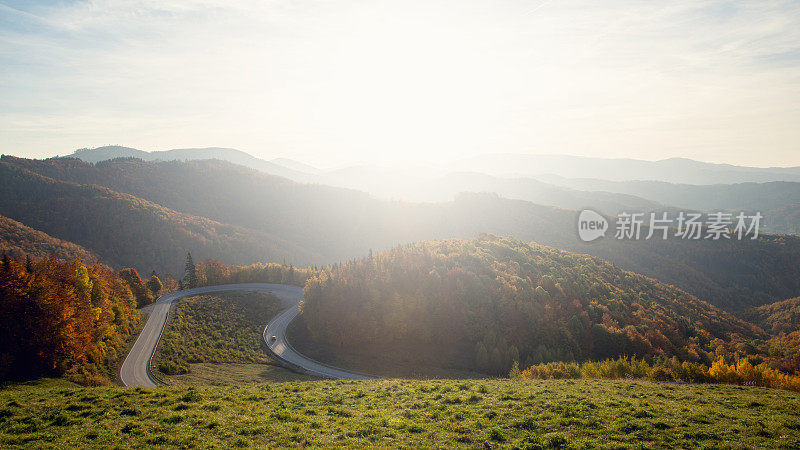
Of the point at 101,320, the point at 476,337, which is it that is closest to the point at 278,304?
the point at 101,320

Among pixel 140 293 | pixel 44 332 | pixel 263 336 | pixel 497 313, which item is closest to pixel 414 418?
pixel 44 332

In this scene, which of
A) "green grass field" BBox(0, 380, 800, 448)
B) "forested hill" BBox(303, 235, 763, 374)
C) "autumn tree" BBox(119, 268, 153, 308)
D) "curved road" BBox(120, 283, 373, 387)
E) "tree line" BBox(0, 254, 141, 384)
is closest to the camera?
"green grass field" BBox(0, 380, 800, 448)

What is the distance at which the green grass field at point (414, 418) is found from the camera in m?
14.5

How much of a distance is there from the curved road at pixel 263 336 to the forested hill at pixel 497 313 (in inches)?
250

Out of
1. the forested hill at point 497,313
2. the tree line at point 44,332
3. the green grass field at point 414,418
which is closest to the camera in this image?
the green grass field at point 414,418

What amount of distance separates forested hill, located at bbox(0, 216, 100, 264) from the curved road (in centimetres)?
10178

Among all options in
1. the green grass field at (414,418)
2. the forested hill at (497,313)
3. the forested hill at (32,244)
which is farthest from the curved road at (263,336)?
the forested hill at (32,244)

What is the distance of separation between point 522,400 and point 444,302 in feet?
139

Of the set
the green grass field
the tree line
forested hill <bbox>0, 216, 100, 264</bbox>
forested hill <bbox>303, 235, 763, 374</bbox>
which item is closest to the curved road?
the tree line

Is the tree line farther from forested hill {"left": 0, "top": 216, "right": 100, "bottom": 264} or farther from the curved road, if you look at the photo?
forested hill {"left": 0, "top": 216, "right": 100, "bottom": 264}

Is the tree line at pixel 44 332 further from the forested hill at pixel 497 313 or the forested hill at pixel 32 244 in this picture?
the forested hill at pixel 32 244

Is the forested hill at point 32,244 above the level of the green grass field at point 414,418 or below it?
below

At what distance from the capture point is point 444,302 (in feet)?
205

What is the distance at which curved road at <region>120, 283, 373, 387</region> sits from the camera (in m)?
40.3
